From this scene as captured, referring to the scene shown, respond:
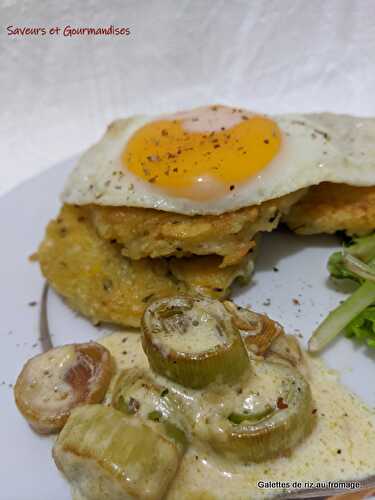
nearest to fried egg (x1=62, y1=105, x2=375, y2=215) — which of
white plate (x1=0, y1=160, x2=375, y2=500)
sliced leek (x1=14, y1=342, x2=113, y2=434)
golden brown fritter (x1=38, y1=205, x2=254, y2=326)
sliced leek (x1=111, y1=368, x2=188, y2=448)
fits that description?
golden brown fritter (x1=38, y1=205, x2=254, y2=326)

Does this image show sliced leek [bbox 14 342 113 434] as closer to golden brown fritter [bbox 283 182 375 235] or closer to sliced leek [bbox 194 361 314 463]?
sliced leek [bbox 194 361 314 463]

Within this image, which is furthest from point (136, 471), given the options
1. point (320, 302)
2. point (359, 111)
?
point (359, 111)

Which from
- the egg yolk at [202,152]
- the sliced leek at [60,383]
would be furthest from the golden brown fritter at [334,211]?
the sliced leek at [60,383]

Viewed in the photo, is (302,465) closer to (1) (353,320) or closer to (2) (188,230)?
(1) (353,320)

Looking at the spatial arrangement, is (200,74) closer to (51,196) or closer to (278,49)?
(278,49)

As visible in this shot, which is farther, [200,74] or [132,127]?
[200,74]

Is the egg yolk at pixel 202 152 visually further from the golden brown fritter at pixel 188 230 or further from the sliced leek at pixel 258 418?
the sliced leek at pixel 258 418
